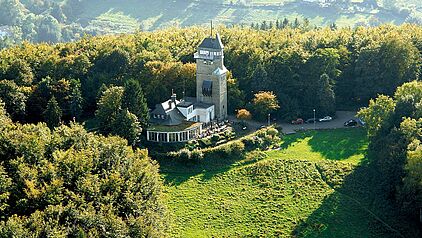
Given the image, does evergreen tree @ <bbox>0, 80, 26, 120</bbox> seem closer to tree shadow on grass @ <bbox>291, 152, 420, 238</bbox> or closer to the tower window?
the tower window

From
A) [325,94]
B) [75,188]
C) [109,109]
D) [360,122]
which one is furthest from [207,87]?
[75,188]

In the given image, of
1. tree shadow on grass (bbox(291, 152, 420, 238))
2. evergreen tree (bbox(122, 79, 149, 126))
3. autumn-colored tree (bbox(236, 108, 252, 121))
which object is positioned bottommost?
tree shadow on grass (bbox(291, 152, 420, 238))

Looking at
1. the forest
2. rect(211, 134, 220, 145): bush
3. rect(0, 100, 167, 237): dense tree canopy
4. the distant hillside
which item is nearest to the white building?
rect(211, 134, 220, 145): bush

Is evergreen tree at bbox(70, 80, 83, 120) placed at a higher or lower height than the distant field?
lower

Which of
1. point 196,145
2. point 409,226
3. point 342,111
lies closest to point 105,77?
point 196,145

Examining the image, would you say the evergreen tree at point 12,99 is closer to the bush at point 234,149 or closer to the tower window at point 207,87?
the tower window at point 207,87

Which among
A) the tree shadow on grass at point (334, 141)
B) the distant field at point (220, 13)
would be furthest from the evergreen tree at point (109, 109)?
the distant field at point (220, 13)
